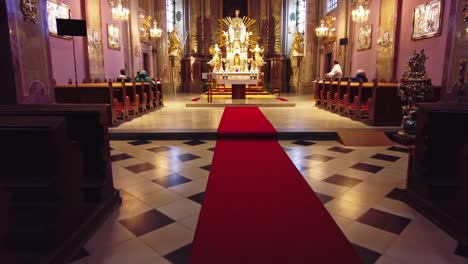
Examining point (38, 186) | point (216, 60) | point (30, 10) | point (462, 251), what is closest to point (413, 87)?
point (462, 251)

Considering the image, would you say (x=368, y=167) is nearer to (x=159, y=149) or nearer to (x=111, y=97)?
(x=159, y=149)

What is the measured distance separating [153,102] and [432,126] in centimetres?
833

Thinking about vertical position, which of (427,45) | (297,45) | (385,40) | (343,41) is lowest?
(427,45)

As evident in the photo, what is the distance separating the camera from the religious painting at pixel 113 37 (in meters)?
11.3

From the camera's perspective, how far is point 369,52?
10898mm

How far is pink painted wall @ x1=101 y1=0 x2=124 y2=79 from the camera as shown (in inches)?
429

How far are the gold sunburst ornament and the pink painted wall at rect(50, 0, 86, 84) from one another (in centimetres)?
224

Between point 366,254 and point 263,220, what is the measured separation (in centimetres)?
81

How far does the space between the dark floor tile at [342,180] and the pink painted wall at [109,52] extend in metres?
9.40

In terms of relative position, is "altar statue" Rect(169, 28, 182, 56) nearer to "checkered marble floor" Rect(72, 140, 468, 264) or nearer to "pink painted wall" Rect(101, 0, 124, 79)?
"pink painted wall" Rect(101, 0, 124, 79)

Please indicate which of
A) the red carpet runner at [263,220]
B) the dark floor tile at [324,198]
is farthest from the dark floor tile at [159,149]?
the dark floor tile at [324,198]

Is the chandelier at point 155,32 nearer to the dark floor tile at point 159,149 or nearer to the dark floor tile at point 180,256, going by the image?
the dark floor tile at point 159,149

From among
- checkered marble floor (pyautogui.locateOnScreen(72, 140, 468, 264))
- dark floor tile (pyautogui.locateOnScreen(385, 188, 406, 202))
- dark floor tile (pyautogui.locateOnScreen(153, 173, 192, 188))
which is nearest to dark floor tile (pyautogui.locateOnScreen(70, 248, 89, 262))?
checkered marble floor (pyautogui.locateOnScreen(72, 140, 468, 264))

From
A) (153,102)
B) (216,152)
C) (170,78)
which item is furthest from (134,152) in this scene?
(170,78)
